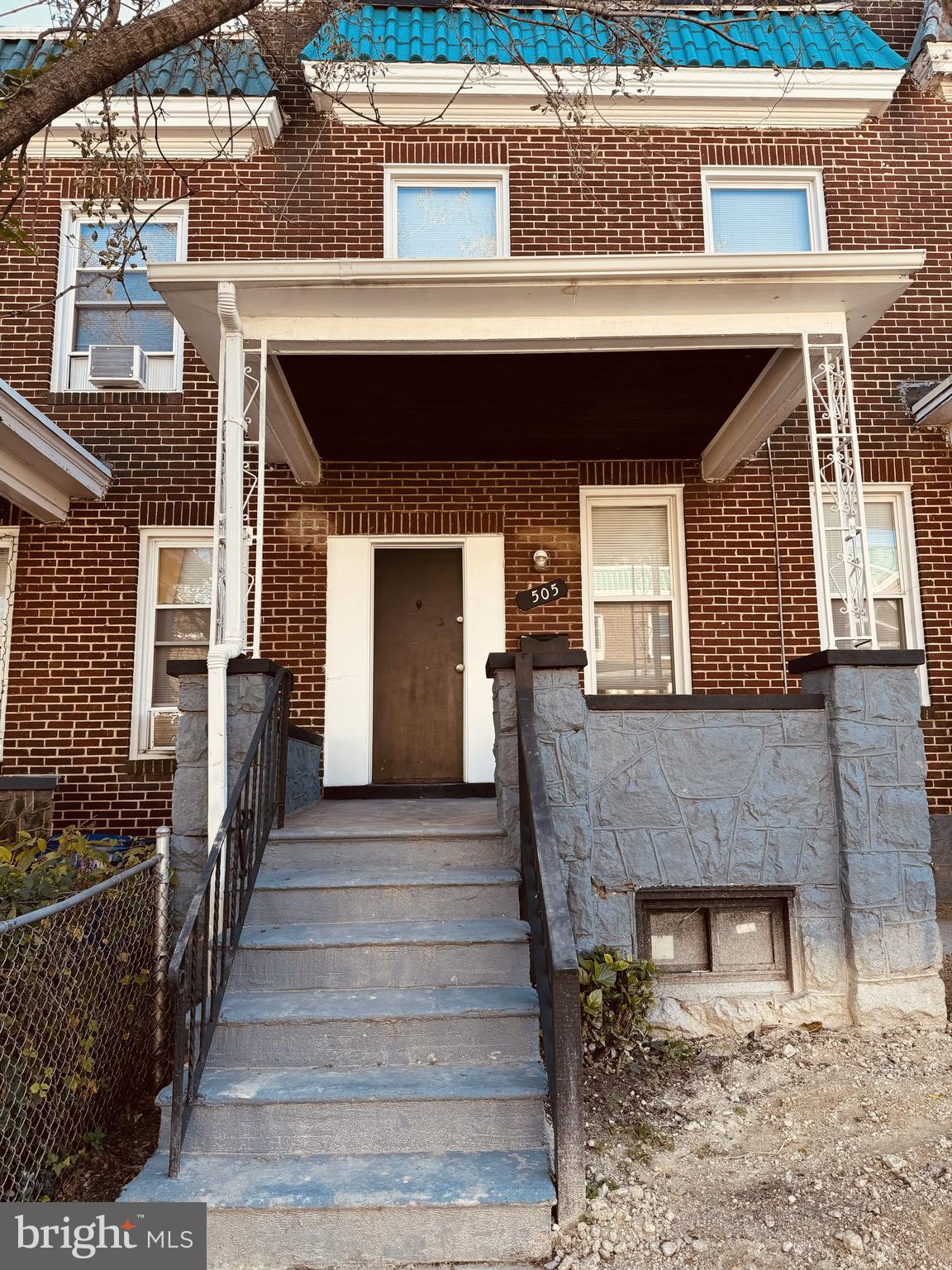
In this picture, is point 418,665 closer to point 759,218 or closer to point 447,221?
point 447,221

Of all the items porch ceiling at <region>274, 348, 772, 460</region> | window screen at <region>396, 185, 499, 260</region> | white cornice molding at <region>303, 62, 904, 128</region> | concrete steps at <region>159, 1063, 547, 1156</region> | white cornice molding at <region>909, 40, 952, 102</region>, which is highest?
white cornice molding at <region>909, 40, 952, 102</region>

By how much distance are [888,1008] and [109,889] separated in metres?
3.71

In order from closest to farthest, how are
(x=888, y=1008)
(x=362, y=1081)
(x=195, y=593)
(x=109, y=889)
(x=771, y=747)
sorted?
(x=362, y=1081) < (x=109, y=889) < (x=888, y=1008) < (x=771, y=747) < (x=195, y=593)

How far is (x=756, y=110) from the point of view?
27.1 feet

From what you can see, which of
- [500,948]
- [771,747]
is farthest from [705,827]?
[500,948]

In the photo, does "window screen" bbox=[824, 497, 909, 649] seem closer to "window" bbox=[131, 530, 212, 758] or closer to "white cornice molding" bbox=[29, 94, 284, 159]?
"window" bbox=[131, 530, 212, 758]

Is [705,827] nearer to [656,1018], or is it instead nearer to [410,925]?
[656,1018]

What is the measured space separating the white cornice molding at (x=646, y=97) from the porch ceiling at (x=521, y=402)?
301 cm

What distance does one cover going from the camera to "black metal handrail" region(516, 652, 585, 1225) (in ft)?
10.2

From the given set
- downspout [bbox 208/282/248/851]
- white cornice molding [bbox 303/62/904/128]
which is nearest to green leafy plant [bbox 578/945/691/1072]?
downspout [bbox 208/282/248/851]

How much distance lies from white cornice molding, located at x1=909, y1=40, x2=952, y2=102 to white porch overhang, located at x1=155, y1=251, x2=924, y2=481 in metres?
4.44

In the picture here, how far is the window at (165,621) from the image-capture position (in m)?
7.46

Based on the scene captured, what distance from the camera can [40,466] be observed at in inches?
268

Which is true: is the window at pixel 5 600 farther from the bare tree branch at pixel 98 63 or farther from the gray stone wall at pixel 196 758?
the bare tree branch at pixel 98 63
